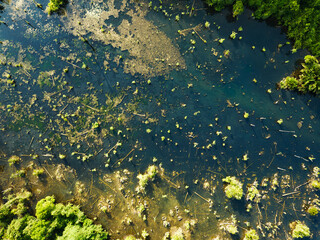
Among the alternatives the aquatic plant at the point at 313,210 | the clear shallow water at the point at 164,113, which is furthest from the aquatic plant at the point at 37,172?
the aquatic plant at the point at 313,210

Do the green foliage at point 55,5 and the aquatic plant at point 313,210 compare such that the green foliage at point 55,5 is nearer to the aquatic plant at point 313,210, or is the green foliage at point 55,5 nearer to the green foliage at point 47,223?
the green foliage at point 47,223

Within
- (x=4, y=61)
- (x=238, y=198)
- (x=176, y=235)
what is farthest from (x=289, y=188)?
(x=4, y=61)

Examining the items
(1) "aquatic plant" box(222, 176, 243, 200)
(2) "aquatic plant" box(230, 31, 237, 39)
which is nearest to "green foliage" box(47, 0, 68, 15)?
(2) "aquatic plant" box(230, 31, 237, 39)

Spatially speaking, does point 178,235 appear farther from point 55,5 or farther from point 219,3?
point 55,5

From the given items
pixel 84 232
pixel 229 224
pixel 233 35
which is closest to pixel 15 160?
pixel 84 232

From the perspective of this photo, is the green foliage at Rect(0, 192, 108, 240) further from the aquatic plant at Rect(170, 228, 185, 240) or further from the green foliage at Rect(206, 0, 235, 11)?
the green foliage at Rect(206, 0, 235, 11)

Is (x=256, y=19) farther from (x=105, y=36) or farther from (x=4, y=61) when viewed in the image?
(x=4, y=61)

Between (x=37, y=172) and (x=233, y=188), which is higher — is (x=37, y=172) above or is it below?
below
